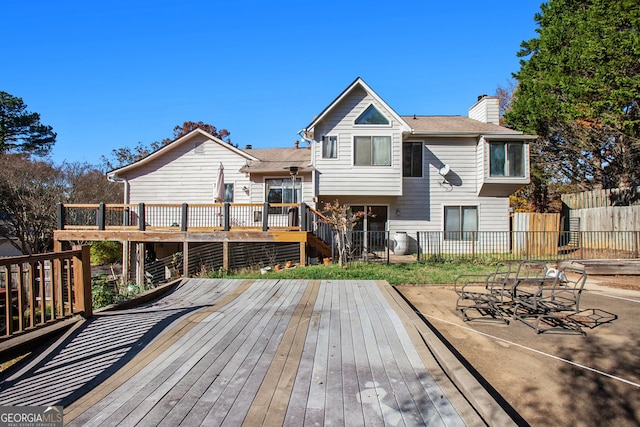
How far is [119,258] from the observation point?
23281 mm

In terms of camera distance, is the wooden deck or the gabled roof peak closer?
the wooden deck

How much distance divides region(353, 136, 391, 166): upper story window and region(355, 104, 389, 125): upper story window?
24.8 inches

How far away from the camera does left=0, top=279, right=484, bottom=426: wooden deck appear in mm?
2820

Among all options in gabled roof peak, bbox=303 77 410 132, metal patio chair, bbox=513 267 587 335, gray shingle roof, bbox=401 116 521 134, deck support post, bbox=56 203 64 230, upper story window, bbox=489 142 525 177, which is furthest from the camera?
gray shingle roof, bbox=401 116 521 134

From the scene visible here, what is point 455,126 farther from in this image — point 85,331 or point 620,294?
point 85,331

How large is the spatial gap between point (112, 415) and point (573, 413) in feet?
12.9

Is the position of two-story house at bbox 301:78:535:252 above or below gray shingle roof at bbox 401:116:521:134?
below

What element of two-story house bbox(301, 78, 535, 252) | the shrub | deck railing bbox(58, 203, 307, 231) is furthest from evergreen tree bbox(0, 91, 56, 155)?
two-story house bbox(301, 78, 535, 252)

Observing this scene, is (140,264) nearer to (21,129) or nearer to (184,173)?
(184,173)

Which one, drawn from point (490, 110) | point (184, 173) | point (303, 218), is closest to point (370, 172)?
point (303, 218)

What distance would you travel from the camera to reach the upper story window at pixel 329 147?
15508mm

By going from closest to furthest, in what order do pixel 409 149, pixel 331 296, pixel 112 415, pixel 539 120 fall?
pixel 112 415, pixel 331 296, pixel 409 149, pixel 539 120

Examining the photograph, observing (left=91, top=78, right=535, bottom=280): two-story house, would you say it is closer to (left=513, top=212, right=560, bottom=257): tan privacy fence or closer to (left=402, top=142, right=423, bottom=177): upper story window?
(left=402, top=142, right=423, bottom=177): upper story window

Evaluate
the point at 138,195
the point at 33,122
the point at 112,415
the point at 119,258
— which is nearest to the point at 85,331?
the point at 112,415
